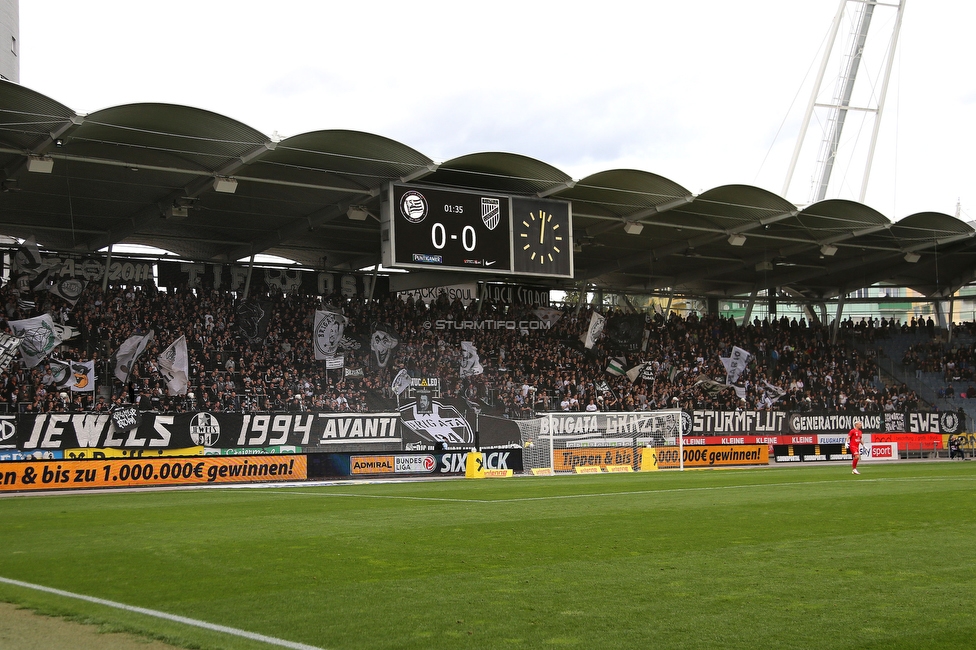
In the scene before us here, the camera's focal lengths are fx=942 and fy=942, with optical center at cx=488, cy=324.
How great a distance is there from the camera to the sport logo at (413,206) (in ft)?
107

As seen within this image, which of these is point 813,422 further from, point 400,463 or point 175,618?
point 175,618

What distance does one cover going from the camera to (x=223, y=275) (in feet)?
140

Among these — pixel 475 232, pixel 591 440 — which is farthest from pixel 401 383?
pixel 475 232

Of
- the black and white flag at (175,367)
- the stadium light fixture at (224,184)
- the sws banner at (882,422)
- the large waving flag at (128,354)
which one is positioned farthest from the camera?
the sws banner at (882,422)

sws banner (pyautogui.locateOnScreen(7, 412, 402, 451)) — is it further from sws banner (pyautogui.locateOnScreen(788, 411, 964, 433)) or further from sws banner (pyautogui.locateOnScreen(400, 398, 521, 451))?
sws banner (pyautogui.locateOnScreen(788, 411, 964, 433))

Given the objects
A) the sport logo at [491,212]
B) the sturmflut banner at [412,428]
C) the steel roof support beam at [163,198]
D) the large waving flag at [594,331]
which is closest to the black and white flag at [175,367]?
the sturmflut banner at [412,428]

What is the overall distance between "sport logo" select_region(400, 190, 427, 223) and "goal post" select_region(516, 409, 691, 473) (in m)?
8.91

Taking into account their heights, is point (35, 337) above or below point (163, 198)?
below

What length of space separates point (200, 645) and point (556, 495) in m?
14.3

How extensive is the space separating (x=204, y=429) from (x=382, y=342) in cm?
1140

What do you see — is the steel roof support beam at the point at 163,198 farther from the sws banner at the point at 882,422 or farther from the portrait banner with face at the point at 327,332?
the sws banner at the point at 882,422

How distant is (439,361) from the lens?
1599 inches

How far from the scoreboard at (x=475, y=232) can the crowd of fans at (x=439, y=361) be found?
7454mm

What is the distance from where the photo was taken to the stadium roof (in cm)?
2931
